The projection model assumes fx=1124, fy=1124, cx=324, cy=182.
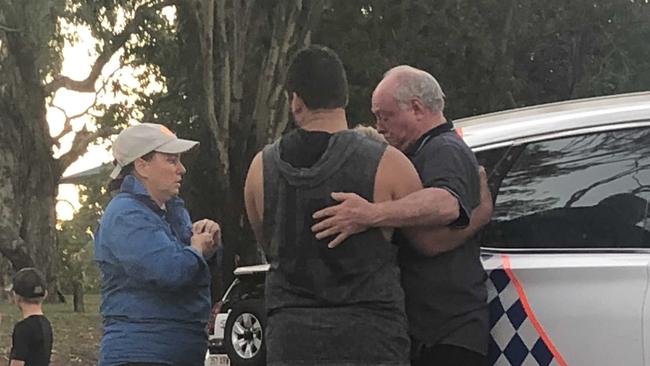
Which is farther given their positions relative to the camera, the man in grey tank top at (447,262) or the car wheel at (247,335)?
the car wheel at (247,335)

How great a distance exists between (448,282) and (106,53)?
23269 mm

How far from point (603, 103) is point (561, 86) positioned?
20978mm

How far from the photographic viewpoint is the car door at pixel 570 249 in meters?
3.45

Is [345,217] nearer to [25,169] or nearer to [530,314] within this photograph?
[530,314]

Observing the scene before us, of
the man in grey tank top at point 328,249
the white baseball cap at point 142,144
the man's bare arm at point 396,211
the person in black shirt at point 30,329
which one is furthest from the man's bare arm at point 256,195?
the person in black shirt at point 30,329

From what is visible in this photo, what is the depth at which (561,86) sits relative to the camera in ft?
80.4

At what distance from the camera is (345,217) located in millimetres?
3318

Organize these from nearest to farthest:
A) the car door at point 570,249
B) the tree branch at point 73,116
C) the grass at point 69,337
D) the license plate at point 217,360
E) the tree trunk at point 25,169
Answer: the car door at point 570,249 < the license plate at point 217,360 < the grass at point 69,337 < the tree trunk at point 25,169 < the tree branch at point 73,116

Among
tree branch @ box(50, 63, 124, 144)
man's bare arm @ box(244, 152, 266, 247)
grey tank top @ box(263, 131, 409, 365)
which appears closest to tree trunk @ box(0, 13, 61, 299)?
tree branch @ box(50, 63, 124, 144)

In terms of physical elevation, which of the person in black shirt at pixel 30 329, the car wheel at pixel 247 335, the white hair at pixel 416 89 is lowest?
the person in black shirt at pixel 30 329

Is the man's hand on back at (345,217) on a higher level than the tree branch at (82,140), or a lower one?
higher

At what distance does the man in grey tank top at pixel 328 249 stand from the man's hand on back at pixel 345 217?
0.03 m

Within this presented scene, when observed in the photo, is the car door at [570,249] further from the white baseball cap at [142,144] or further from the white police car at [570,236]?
the white baseball cap at [142,144]

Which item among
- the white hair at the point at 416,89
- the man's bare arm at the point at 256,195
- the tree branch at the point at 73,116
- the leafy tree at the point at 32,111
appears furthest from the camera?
the tree branch at the point at 73,116
